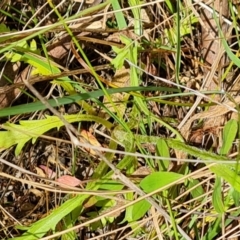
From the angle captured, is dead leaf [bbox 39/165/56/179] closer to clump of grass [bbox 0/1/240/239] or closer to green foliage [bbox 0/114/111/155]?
clump of grass [bbox 0/1/240/239]

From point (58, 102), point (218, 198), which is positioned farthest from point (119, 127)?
point (218, 198)

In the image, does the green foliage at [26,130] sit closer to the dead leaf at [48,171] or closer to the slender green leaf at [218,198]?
the dead leaf at [48,171]

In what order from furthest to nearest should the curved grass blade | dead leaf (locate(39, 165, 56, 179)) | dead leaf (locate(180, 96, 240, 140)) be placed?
dead leaf (locate(39, 165, 56, 179)) < dead leaf (locate(180, 96, 240, 140)) < the curved grass blade

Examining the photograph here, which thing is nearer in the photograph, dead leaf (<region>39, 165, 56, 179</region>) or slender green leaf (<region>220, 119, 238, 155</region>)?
slender green leaf (<region>220, 119, 238, 155</region>)

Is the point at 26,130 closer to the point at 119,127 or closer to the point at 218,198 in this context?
the point at 119,127

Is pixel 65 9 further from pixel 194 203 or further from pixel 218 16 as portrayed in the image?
pixel 194 203

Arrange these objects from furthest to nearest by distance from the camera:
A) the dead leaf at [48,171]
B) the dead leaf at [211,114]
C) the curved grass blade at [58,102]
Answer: the dead leaf at [48,171]
the dead leaf at [211,114]
the curved grass blade at [58,102]

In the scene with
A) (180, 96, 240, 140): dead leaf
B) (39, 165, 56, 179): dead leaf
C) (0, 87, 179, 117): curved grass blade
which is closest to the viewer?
(0, 87, 179, 117): curved grass blade

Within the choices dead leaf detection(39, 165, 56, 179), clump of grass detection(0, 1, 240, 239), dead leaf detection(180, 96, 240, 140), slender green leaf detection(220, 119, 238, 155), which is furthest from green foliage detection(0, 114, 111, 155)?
slender green leaf detection(220, 119, 238, 155)

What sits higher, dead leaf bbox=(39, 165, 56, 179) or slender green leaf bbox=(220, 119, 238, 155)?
slender green leaf bbox=(220, 119, 238, 155)

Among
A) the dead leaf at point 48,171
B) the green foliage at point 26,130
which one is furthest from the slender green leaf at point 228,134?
the dead leaf at point 48,171

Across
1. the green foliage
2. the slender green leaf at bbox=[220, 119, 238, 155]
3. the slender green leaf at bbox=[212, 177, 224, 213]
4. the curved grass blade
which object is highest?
the curved grass blade
